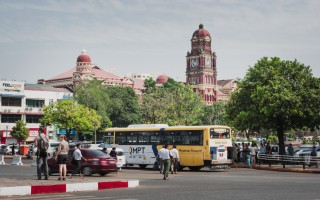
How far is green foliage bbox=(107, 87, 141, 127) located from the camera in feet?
313

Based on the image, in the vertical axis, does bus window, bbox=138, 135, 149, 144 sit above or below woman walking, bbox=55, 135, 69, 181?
above

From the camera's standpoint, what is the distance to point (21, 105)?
80000mm

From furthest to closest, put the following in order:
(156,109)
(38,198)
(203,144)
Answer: (156,109)
(203,144)
(38,198)

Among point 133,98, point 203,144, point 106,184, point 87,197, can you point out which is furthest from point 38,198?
point 133,98

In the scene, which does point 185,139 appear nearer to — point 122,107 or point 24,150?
point 24,150

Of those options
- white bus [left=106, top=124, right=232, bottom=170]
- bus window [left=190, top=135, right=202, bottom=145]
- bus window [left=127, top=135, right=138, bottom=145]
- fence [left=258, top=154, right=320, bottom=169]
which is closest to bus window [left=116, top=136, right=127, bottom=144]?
white bus [left=106, top=124, right=232, bottom=170]

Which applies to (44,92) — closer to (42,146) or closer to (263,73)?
(263,73)

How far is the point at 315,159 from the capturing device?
3422cm

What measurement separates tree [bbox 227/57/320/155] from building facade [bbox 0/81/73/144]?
4130cm

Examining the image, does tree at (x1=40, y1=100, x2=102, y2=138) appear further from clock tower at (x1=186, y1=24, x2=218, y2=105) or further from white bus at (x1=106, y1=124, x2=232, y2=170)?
clock tower at (x1=186, y1=24, x2=218, y2=105)

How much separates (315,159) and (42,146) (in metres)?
20.1

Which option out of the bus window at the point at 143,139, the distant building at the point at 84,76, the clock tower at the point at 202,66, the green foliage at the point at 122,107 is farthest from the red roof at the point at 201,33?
the bus window at the point at 143,139

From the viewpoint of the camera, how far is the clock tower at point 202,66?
148 metres

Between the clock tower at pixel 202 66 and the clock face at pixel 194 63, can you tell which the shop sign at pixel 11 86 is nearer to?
the clock tower at pixel 202 66
